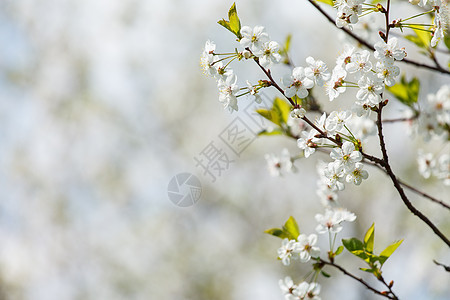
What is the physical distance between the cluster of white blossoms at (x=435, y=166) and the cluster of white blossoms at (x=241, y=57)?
1098 mm

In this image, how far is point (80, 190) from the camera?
7418 mm

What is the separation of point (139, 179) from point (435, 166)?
233 inches

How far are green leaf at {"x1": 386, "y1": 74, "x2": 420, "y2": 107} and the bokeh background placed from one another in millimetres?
5281

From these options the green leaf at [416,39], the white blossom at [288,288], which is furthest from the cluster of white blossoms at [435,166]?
the white blossom at [288,288]

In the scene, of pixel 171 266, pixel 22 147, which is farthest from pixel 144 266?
pixel 22 147

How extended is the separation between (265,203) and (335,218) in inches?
248

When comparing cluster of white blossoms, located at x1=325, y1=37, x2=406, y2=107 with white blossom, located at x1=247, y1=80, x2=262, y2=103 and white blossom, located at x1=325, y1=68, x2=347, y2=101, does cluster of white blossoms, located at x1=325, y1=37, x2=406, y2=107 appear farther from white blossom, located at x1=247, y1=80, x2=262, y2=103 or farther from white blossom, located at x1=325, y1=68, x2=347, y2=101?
white blossom, located at x1=247, y1=80, x2=262, y2=103

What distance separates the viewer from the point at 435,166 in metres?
1.92

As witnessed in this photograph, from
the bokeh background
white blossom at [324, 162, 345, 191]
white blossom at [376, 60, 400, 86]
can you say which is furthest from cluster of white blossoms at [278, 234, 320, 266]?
the bokeh background

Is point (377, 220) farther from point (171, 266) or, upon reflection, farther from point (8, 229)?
point (8, 229)

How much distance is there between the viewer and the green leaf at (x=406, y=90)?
1688 millimetres

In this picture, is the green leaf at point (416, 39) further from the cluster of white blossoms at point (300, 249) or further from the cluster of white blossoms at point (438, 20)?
the cluster of white blossoms at point (300, 249)

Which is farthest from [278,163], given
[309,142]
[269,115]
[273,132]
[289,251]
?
[309,142]

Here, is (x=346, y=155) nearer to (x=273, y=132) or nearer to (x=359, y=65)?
(x=359, y=65)
